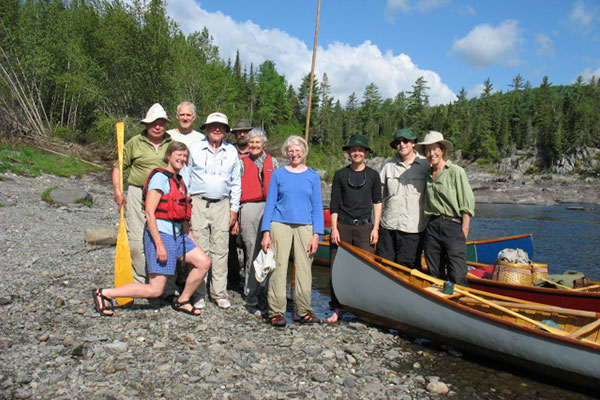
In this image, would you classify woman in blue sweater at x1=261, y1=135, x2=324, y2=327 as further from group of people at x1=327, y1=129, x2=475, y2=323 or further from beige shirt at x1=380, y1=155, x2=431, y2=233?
beige shirt at x1=380, y1=155, x2=431, y2=233

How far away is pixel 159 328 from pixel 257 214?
179 centimetres

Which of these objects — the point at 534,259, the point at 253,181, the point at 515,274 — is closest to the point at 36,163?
the point at 253,181

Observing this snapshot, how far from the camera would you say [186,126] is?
5.09m

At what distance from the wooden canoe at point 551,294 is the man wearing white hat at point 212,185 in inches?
149

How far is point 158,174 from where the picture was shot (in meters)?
4.16

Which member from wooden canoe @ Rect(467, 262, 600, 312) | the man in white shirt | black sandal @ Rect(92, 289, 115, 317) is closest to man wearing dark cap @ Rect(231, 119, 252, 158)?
the man in white shirt

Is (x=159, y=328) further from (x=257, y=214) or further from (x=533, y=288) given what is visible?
(x=533, y=288)

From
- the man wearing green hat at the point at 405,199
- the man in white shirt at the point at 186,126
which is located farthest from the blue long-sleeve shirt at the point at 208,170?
the man wearing green hat at the point at 405,199

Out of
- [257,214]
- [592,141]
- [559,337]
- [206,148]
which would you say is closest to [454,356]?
[559,337]

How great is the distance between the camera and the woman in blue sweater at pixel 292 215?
4.55 metres

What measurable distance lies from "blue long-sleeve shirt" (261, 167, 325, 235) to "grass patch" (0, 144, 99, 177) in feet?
51.6

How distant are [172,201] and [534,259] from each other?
40.7ft

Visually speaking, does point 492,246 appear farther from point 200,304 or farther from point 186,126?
point 186,126

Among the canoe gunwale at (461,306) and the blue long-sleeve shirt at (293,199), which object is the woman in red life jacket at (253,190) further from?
the canoe gunwale at (461,306)
